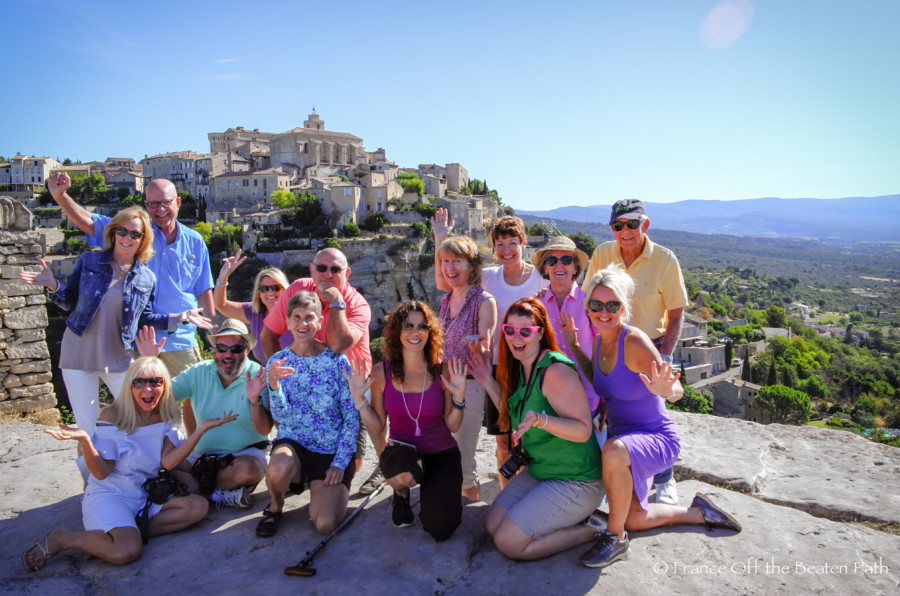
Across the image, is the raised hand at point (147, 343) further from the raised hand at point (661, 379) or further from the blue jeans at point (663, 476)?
the blue jeans at point (663, 476)

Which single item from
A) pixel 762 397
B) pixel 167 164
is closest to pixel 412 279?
pixel 762 397

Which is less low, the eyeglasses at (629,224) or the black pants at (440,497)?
the eyeglasses at (629,224)

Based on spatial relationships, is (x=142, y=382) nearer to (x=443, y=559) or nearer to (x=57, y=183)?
(x=57, y=183)

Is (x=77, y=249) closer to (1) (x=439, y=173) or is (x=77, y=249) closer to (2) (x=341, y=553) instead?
(1) (x=439, y=173)

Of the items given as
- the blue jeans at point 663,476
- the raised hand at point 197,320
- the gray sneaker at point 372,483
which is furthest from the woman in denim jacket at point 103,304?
the blue jeans at point 663,476

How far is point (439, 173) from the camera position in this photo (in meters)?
66.6

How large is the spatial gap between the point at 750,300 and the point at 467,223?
73.7 m

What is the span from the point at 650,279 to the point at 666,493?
1593 millimetres

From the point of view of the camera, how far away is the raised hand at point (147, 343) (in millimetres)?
3852

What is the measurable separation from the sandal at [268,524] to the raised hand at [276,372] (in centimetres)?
81

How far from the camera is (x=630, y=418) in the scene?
348 cm

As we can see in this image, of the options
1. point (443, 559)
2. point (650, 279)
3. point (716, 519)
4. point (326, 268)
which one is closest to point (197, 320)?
point (326, 268)

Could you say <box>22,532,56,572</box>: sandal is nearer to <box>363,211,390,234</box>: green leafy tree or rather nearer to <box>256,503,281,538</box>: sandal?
<box>256,503,281,538</box>: sandal

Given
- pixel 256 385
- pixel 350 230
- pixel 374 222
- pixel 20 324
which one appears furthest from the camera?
pixel 374 222
